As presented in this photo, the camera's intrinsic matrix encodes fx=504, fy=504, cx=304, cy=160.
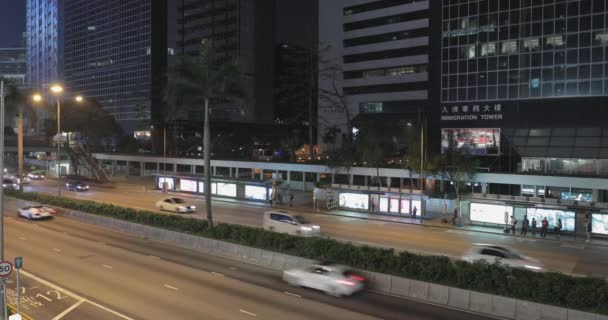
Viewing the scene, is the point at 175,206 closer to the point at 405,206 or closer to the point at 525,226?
the point at 405,206

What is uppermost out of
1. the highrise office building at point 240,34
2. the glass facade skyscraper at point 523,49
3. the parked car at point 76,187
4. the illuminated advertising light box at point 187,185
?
the highrise office building at point 240,34

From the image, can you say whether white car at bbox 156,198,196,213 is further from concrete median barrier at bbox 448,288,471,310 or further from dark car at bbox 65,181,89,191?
concrete median barrier at bbox 448,288,471,310

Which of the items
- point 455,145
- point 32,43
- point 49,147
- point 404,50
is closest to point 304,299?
point 455,145

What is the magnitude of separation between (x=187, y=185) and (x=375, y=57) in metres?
49.1

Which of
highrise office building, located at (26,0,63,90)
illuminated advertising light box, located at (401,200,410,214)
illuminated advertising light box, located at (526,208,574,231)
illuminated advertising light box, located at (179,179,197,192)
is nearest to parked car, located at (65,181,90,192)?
illuminated advertising light box, located at (179,179,197,192)

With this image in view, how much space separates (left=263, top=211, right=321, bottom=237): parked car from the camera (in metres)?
30.0

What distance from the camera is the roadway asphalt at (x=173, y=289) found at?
16.6m

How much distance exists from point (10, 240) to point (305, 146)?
269ft

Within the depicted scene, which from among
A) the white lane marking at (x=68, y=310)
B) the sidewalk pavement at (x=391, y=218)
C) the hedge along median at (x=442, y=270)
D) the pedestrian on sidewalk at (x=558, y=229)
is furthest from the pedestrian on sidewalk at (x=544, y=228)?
the white lane marking at (x=68, y=310)

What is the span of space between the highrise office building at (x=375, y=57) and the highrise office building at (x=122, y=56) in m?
37.5

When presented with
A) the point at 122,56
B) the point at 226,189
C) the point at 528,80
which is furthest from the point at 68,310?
the point at 122,56

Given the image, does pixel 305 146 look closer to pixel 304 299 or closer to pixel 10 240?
pixel 10 240

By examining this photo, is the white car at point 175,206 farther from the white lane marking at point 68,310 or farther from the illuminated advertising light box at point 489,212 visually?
the white lane marking at point 68,310

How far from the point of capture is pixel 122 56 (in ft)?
385
